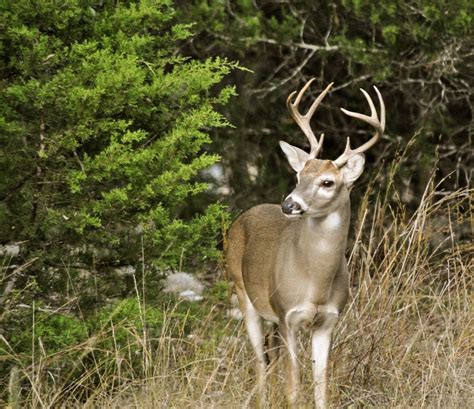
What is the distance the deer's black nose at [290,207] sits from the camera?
5.73 m

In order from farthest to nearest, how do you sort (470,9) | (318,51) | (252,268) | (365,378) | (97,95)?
(318,51) < (470,9) < (252,268) < (365,378) < (97,95)

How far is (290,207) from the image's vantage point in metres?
5.73

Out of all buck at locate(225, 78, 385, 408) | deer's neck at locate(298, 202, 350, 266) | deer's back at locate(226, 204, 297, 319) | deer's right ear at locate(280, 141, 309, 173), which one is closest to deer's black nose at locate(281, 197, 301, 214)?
buck at locate(225, 78, 385, 408)

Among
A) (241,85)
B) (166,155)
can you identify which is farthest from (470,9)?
(166,155)

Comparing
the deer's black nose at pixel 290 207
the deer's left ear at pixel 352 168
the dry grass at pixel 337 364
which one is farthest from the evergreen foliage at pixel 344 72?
the deer's black nose at pixel 290 207

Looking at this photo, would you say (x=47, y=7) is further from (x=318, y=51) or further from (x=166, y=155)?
(x=318, y=51)

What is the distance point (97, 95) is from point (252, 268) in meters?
1.45

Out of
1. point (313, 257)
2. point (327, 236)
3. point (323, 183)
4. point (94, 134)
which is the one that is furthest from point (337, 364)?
point (94, 134)

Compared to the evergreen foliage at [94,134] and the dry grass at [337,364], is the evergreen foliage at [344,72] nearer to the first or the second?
the dry grass at [337,364]

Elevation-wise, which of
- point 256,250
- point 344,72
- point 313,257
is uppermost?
point 313,257

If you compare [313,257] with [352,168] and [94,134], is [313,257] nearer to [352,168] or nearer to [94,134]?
[352,168]

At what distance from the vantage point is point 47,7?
5887 mm

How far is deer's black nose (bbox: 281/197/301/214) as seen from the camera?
225 inches

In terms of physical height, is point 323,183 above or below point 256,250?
above
